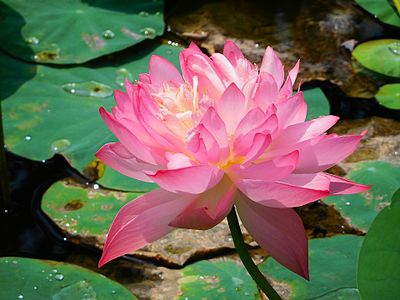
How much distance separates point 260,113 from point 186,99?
→ 0.11 metres

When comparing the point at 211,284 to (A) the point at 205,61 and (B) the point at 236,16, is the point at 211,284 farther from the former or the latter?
(B) the point at 236,16

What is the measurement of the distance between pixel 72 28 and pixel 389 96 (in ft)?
3.17

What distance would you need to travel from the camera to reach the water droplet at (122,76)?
1973 millimetres

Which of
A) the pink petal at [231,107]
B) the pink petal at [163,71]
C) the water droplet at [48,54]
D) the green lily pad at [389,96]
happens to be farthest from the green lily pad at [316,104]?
the pink petal at [231,107]

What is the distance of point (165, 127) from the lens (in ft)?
2.76

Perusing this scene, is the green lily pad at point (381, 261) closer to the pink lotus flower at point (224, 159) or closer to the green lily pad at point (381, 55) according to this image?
the pink lotus flower at point (224, 159)

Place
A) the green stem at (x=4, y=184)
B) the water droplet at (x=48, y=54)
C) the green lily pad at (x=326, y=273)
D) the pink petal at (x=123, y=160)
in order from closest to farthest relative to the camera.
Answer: the pink petal at (x=123, y=160), the green lily pad at (x=326, y=273), the green stem at (x=4, y=184), the water droplet at (x=48, y=54)

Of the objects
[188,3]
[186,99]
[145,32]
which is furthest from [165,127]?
[188,3]

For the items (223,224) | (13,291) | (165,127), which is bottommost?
(223,224)

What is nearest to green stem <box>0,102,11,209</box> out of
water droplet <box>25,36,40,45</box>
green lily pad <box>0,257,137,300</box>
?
green lily pad <box>0,257,137,300</box>

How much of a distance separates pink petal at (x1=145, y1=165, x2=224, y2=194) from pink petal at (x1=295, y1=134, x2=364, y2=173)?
0.11 metres

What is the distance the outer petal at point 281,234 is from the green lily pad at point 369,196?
0.69 metres

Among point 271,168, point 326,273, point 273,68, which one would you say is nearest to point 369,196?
point 326,273

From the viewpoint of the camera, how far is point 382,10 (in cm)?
234
